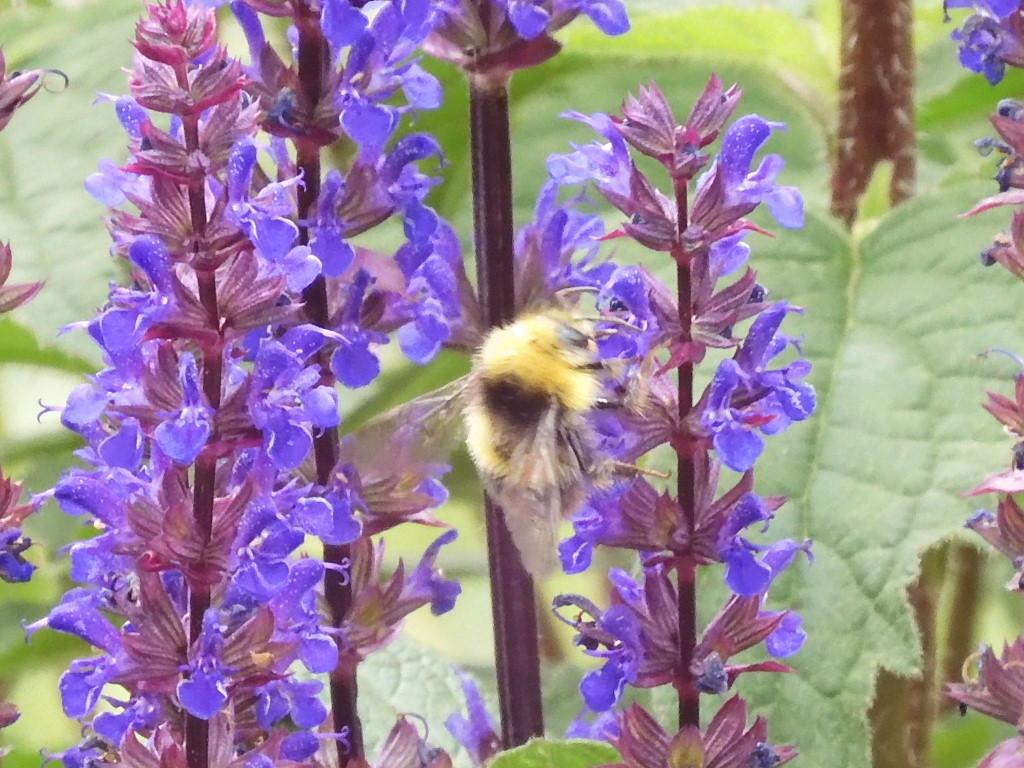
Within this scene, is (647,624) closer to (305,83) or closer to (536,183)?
(305,83)

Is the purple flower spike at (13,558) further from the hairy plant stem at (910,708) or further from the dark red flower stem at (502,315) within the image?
the hairy plant stem at (910,708)

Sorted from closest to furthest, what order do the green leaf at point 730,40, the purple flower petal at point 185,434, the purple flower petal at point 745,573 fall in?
the purple flower petal at point 185,434 < the purple flower petal at point 745,573 < the green leaf at point 730,40

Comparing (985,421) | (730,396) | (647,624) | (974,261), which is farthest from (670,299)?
(974,261)

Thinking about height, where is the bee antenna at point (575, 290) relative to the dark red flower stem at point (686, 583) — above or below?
above

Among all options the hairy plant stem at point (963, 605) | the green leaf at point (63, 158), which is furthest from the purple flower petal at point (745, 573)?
the hairy plant stem at point (963, 605)

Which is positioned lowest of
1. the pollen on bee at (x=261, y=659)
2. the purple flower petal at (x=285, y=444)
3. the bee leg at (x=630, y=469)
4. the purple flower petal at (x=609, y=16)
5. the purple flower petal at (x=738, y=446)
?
the pollen on bee at (x=261, y=659)

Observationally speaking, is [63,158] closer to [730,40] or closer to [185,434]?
[730,40]

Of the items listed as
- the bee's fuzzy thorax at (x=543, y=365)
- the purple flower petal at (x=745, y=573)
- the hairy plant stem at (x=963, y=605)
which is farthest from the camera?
the hairy plant stem at (x=963, y=605)
